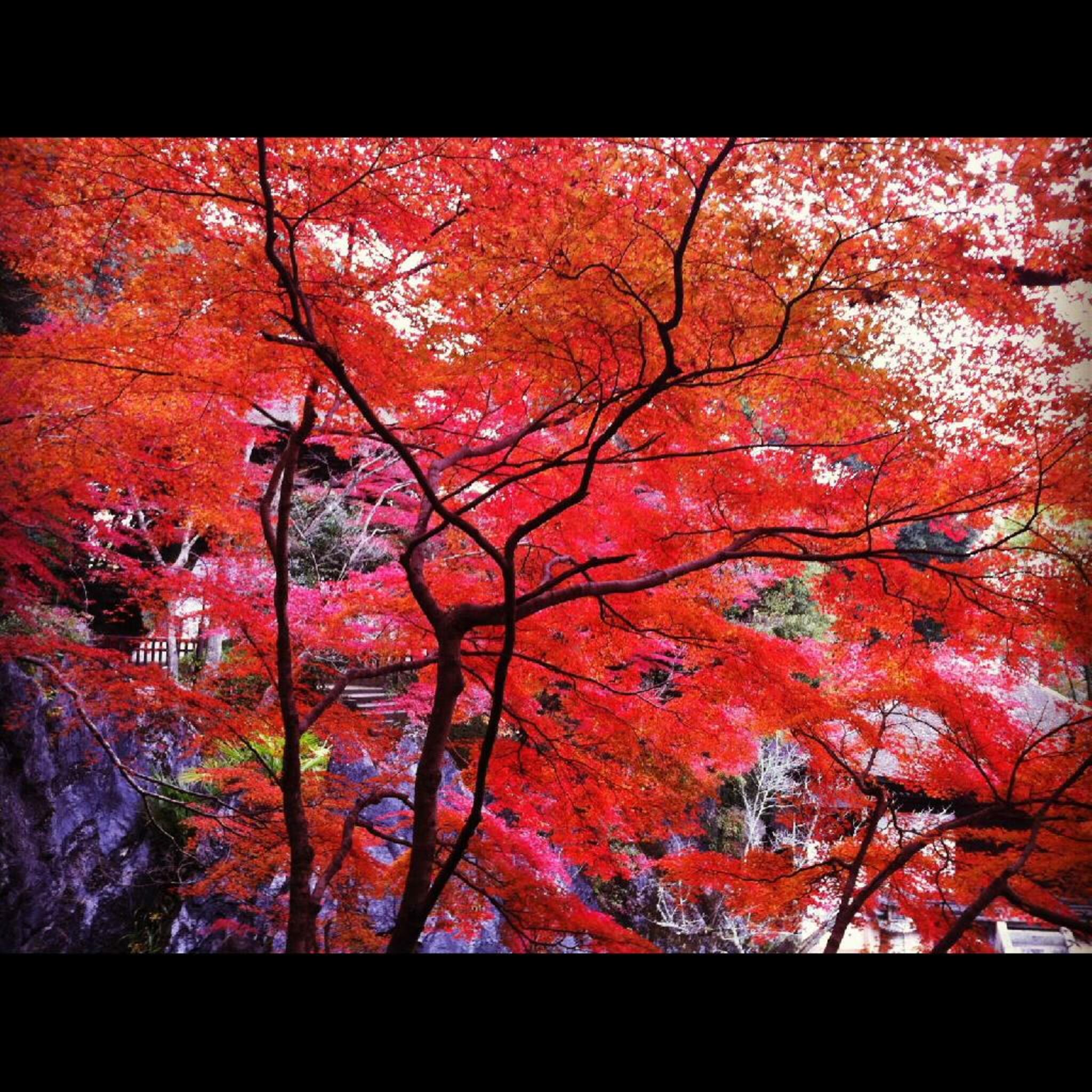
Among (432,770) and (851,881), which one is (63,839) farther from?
(851,881)

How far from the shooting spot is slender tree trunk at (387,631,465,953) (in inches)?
121

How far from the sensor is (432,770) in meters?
3.16

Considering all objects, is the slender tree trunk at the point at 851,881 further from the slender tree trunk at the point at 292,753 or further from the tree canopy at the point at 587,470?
the slender tree trunk at the point at 292,753

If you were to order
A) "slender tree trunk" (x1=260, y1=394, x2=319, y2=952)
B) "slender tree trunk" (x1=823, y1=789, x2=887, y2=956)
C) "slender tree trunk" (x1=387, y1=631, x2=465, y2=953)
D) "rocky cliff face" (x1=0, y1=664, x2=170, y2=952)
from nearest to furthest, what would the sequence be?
1. "slender tree trunk" (x1=387, y1=631, x2=465, y2=953)
2. "slender tree trunk" (x1=260, y1=394, x2=319, y2=952)
3. "slender tree trunk" (x1=823, y1=789, x2=887, y2=956)
4. "rocky cliff face" (x1=0, y1=664, x2=170, y2=952)

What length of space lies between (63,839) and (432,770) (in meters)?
3.05

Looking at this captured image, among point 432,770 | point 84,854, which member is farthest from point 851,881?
point 84,854

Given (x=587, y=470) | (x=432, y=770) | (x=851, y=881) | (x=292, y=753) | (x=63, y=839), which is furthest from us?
(x=63, y=839)

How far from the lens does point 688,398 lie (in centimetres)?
317

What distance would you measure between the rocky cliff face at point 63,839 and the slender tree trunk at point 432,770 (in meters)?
2.75

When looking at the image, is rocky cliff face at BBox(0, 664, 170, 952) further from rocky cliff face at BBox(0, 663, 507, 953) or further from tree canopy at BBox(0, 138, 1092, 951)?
tree canopy at BBox(0, 138, 1092, 951)

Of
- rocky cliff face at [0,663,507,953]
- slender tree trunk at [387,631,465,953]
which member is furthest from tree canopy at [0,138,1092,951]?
rocky cliff face at [0,663,507,953]

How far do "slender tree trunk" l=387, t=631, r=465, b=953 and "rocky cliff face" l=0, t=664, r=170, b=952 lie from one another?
275 centimetres
